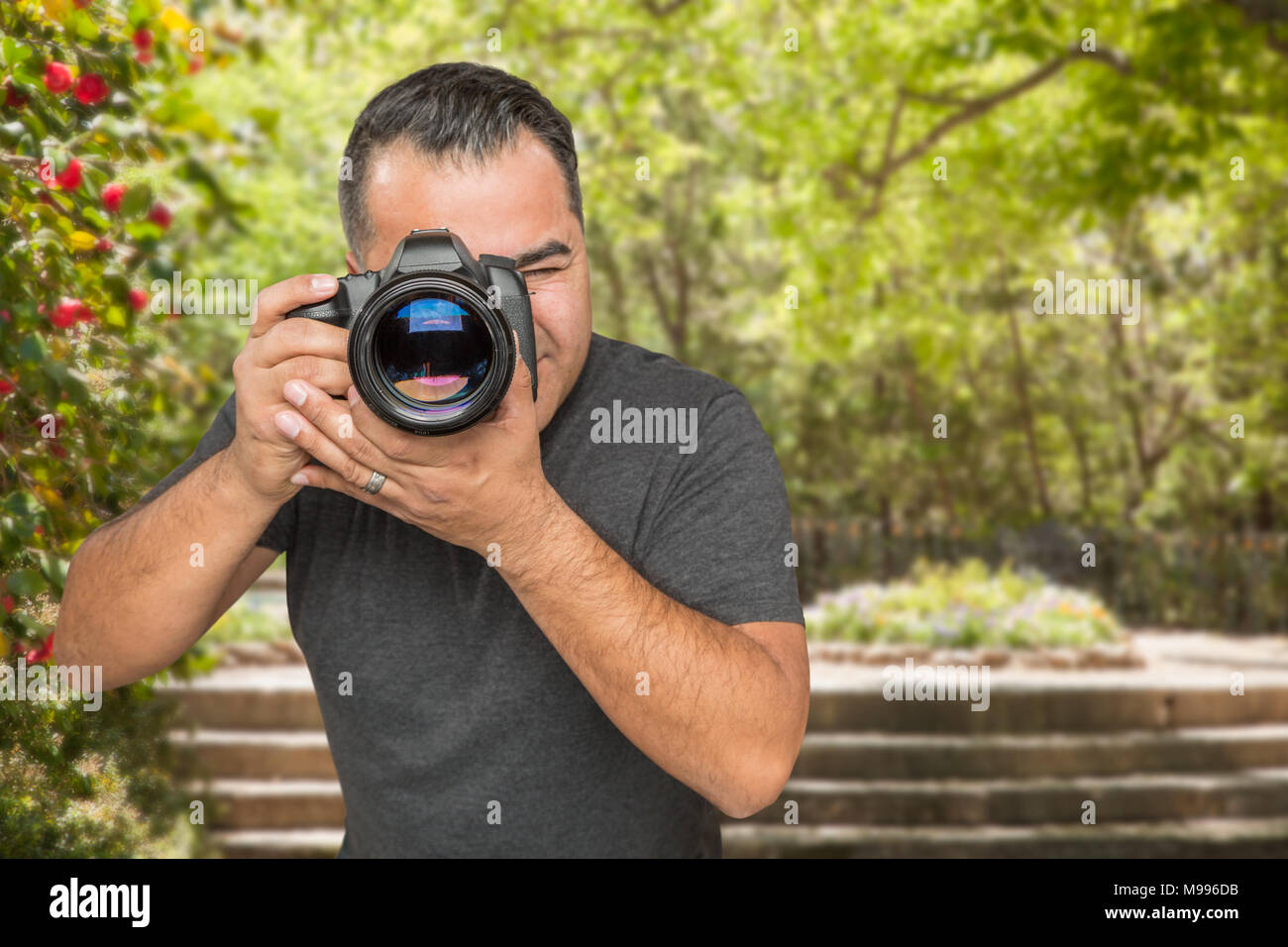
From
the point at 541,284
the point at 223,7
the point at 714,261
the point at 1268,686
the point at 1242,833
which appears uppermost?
the point at 714,261

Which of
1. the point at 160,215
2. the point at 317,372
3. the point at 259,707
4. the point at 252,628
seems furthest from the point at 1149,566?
the point at 317,372

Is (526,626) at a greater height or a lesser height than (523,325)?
lesser

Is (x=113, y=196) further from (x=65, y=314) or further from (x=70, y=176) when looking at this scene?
(x=65, y=314)

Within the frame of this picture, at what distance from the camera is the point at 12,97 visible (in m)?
1.66

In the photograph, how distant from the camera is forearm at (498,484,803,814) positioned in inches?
47.4

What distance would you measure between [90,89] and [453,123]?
801mm

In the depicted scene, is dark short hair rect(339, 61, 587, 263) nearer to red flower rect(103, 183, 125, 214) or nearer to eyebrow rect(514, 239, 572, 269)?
eyebrow rect(514, 239, 572, 269)

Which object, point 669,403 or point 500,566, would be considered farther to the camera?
point 669,403

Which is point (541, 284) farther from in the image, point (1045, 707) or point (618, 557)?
point (1045, 707)

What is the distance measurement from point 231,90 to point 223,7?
11.3 m

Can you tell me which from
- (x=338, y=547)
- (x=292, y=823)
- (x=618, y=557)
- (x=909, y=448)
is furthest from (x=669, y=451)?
(x=909, y=448)

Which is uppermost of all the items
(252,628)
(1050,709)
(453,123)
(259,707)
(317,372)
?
(453,123)

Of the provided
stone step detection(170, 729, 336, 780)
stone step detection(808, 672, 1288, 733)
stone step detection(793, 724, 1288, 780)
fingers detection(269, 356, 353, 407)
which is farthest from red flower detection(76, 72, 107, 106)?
stone step detection(808, 672, 1288, 733)
